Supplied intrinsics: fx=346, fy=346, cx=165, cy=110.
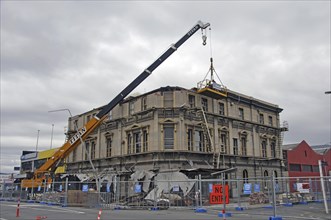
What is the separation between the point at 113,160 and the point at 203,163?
33.8ft

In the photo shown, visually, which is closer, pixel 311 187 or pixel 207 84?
pixel 311 187

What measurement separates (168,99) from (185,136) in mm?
4088

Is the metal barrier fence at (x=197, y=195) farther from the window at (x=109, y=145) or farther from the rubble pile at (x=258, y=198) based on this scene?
the window at (x=109, y=145)

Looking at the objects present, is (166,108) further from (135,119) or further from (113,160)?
(113,160)

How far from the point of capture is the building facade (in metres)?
33.3

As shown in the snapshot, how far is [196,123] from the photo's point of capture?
34.9m

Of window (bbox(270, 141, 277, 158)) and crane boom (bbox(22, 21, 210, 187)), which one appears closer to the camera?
crane boom (bbox(22, 21, 210, 187))

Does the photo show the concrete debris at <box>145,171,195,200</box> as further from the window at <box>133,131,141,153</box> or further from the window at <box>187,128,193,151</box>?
the window at <box>133,131,141,153</box>

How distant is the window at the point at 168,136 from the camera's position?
3338 cm

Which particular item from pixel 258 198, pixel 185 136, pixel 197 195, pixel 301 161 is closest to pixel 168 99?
pixel 185 136

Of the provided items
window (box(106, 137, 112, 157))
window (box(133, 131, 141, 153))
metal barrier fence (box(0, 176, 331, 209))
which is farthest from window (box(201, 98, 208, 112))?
window (box(106, 137, 112, 157))

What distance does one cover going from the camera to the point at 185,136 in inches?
1314

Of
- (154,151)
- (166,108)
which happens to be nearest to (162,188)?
(154,151)

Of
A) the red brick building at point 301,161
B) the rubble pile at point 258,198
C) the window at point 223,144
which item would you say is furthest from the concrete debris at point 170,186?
the red brick building at point 301,161
